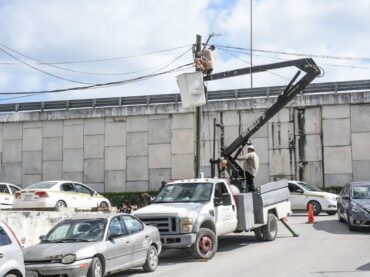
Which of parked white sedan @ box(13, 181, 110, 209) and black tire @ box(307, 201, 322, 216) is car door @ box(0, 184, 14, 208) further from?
black tire @ box(307, 201, 322, 216)

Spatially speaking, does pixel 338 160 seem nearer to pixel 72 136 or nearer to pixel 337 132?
pixel 337 132

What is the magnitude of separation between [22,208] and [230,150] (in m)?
8.01

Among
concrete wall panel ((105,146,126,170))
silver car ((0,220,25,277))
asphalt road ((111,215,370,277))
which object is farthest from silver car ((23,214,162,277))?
concrete wall panel ((105,146,126,170))

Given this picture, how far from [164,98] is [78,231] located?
2227cm

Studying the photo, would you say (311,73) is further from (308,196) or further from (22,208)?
(22,208)

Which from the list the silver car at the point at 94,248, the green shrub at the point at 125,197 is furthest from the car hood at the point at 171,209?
the green shrub at the point at 125,197

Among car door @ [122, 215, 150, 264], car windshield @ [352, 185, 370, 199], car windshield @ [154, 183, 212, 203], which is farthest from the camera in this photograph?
car windshield @ [352, 185, 370, 199]

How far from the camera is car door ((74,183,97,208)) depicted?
2242cm

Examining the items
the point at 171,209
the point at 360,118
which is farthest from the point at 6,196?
the point at 360,118

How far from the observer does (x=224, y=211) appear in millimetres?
14766

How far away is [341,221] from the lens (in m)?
20.6

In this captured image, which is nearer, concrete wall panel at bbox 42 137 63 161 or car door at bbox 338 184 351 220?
car door at bbox 338 184 351 220

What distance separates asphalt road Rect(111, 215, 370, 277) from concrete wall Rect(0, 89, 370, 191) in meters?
12.1

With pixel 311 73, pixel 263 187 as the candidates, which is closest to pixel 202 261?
pixel 263 187
